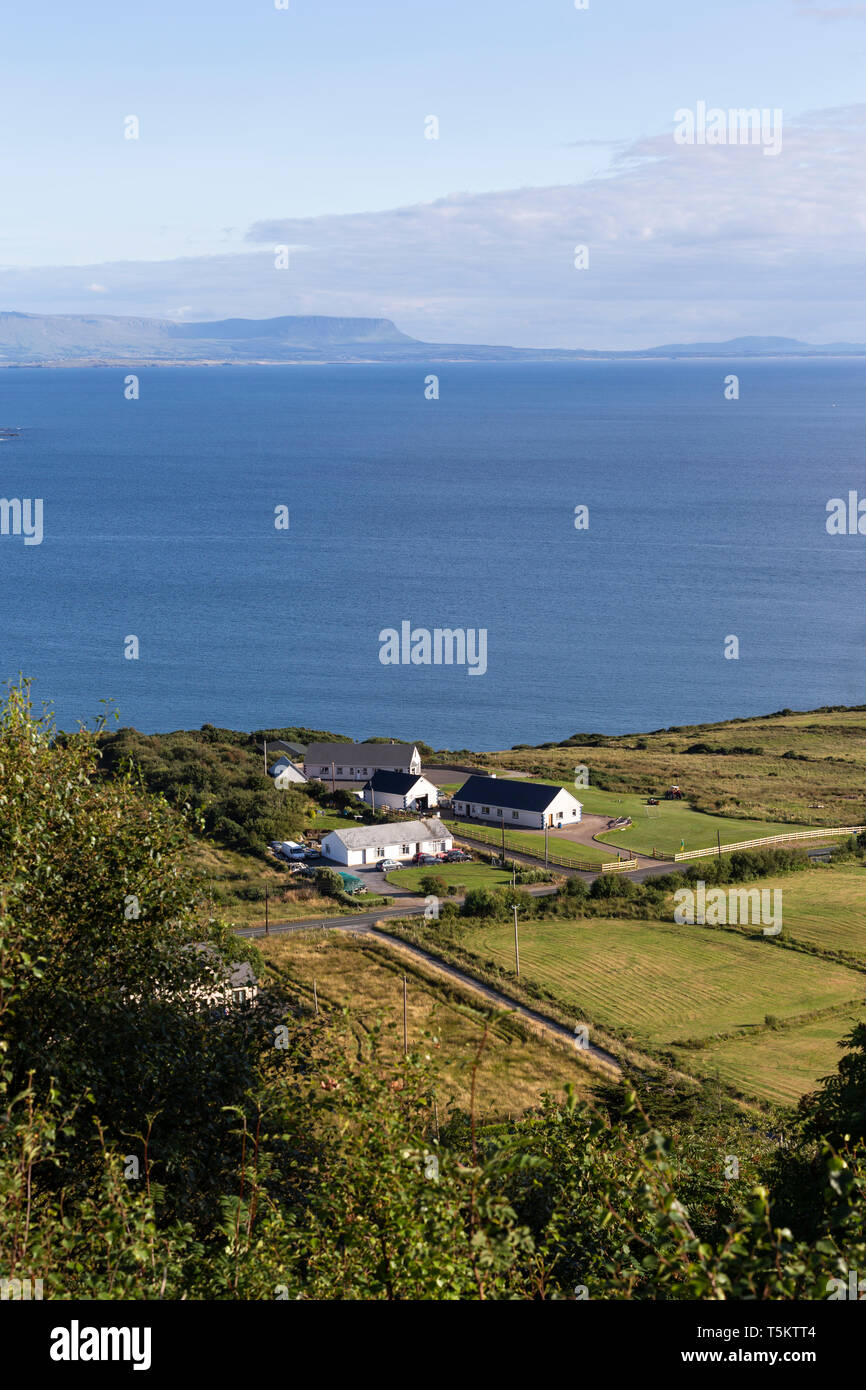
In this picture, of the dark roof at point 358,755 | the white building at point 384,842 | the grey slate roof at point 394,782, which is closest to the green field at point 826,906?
the white building at point 384,842

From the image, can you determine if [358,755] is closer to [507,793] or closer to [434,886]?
[507,793]

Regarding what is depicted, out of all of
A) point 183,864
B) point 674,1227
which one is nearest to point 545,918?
point 183,864

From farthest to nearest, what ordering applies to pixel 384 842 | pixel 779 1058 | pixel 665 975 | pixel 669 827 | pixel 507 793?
pixel 507 793, pixel 669 827, pixel 384 842, pixel 665 975, pixel 779 1058

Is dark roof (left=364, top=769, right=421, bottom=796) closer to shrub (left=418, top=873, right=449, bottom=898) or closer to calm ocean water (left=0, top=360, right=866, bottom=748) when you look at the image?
shrub (left=418, top=873, right=449, bottom=898)

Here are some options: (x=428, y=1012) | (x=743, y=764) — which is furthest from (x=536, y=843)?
(x=428, y=1012)
